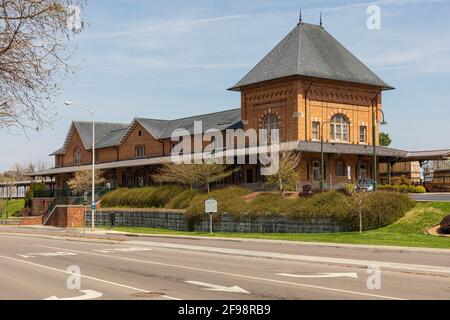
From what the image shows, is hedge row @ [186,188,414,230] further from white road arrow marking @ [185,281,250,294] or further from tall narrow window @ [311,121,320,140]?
white road arrow marking @ [185,281,250,294]

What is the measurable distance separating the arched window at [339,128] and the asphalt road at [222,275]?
3316cm

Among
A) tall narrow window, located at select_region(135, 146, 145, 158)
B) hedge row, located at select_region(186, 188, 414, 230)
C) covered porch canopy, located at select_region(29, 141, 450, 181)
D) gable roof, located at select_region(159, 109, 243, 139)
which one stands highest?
gable roof, located at select_region(159, 109, 243, 139)

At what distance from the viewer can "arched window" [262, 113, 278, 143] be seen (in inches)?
2286

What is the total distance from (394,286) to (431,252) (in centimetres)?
1082

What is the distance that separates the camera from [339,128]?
58938mm

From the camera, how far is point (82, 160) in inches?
3521

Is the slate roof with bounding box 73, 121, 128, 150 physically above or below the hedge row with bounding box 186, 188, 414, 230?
above

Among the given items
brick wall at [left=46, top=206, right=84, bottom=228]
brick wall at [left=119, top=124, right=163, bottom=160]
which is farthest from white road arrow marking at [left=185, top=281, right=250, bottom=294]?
brick wall at [left=119, top=124, right=163, bottom=160]

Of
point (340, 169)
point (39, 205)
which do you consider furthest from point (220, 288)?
point (39, 205)

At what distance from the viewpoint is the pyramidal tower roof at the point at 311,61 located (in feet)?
188

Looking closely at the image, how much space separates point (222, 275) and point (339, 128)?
143 feet

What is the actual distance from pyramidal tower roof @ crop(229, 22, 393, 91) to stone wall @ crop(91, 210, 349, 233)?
1572 centimetres

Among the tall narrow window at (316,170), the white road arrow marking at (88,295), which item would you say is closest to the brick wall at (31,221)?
the tall narrow window at (316,170)

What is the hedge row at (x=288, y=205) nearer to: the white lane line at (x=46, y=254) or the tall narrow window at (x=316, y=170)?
the tall narrow window at (x=316, y=170)
